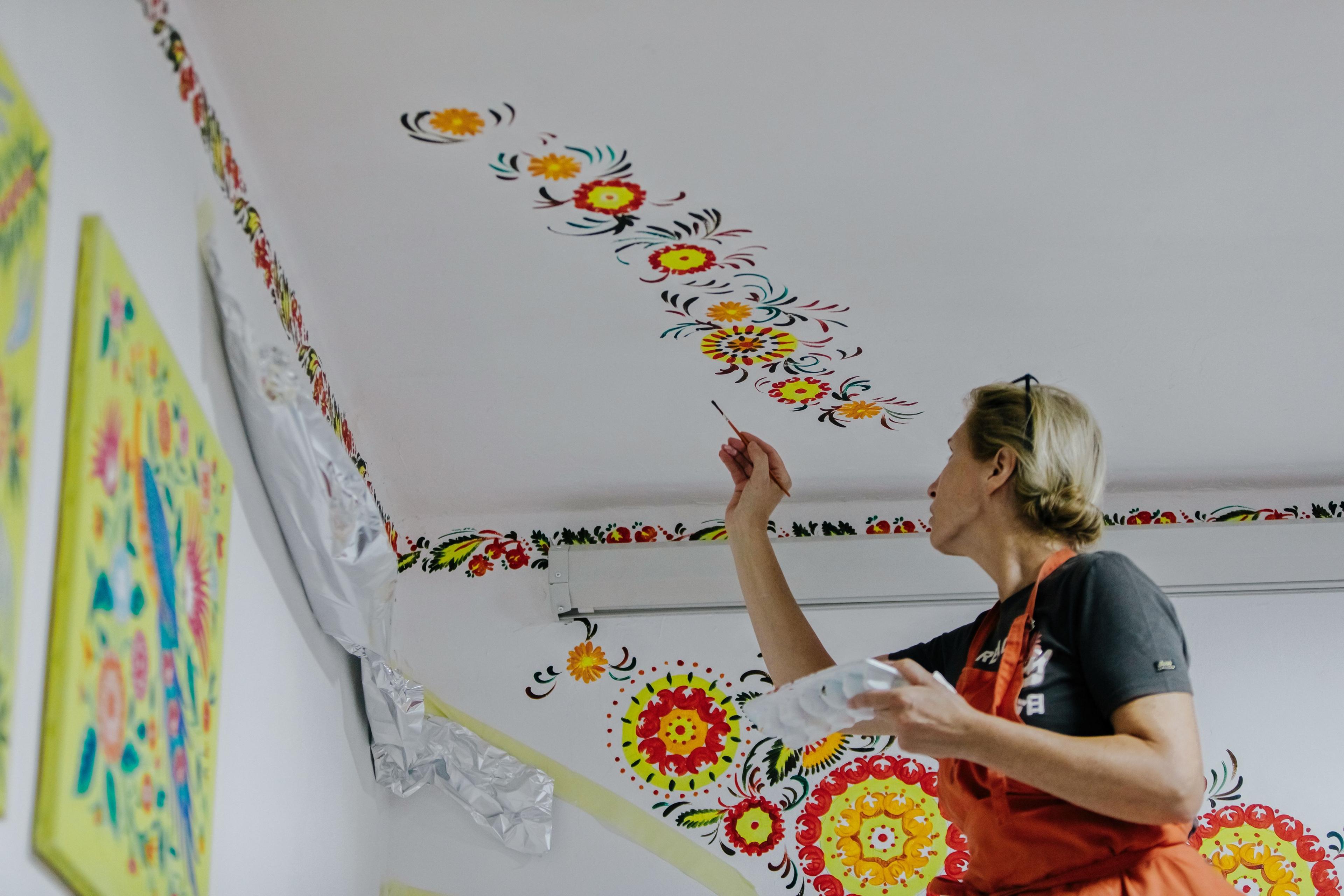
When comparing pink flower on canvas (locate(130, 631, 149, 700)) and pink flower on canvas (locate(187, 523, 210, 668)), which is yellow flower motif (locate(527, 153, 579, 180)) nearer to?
pink flower on canvas (locate(187, 523, 210, 668))

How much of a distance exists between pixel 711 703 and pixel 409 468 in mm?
810

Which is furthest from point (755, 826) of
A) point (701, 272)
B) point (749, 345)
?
point (701, 272)

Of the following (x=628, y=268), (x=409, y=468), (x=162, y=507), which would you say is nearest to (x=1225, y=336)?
(x=628, y=268)

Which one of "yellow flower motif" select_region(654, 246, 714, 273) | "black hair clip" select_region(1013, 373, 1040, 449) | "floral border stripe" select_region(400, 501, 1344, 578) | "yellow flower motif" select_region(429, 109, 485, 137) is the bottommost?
"black hair clip" select_region(1013, 373, 1040, 449)

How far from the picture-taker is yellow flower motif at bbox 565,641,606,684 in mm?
2773

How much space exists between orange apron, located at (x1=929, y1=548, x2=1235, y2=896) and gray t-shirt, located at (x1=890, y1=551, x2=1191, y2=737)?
0.10ft

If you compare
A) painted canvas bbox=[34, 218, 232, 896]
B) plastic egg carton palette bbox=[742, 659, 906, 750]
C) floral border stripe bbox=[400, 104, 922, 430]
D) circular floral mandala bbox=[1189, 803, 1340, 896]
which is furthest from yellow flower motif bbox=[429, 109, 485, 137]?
circular floral mandala bbox=[1189, 803, 1340, 896]

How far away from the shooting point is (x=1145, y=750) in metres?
1.34

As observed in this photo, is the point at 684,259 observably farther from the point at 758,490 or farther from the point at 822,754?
the point at 822,754

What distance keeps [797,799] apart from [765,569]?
0.87 m

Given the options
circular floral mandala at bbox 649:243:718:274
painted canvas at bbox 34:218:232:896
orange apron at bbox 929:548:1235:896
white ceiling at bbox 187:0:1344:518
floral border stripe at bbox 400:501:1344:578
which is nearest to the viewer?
painted canvas at bbox 34:218:232:896

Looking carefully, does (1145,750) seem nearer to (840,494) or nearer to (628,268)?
(628,268)

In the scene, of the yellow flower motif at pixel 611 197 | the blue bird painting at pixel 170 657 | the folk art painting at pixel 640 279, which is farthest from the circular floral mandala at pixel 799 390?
the blue bird painting at pixel 170 657

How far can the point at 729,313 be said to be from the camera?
222 cm
